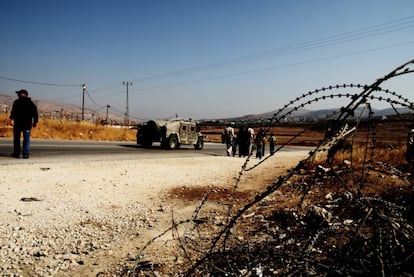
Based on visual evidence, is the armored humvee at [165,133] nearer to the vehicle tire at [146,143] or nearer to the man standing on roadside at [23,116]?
the vehicle tire at [146,143]

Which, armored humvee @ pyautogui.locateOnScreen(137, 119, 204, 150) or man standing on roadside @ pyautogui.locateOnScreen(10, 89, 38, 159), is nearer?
man standing on roadside @ pyautogui.locateOnScreen(10, 89, 38, 159)

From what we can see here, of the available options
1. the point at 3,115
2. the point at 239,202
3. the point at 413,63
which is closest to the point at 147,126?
the point at 3,115

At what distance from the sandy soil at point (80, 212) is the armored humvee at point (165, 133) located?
7983mm

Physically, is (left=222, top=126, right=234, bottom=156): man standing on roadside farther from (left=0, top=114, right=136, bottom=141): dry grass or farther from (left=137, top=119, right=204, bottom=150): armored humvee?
(left=0, top=114, right=136, bottom=141): dry grass

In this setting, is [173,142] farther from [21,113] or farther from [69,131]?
[21,113]

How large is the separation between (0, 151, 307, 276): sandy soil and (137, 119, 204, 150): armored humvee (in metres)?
7.98

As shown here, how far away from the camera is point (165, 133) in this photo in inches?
608

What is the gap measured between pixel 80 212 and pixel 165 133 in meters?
11.4

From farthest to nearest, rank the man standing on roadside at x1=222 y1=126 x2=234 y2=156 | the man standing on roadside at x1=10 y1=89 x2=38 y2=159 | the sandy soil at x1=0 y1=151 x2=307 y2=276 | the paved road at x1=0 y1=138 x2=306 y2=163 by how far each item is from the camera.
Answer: the man standing on roadside at x1=222 y1=126 x2=234 y2=156 < the paved road at x1=0 y1=138 x2=306 y2=163 < the man standing on roadside at x1=10 y1=89 x2=38 y2=159 < the sandy soil at x1=0 y1=151 x2=307 y2=276

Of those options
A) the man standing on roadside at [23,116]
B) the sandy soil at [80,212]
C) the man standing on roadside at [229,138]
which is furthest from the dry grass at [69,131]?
the sandy soil at [80,212]

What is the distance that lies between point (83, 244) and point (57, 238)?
13.1 inches

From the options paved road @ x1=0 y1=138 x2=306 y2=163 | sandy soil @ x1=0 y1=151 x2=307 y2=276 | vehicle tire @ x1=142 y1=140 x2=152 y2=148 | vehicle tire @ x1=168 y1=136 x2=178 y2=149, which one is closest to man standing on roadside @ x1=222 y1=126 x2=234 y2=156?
paved road @ x1=0 y1=138 x2=306 y2=163

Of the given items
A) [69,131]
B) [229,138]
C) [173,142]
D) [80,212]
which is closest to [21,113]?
[80,212]

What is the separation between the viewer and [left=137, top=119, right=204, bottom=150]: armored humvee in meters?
15.4
